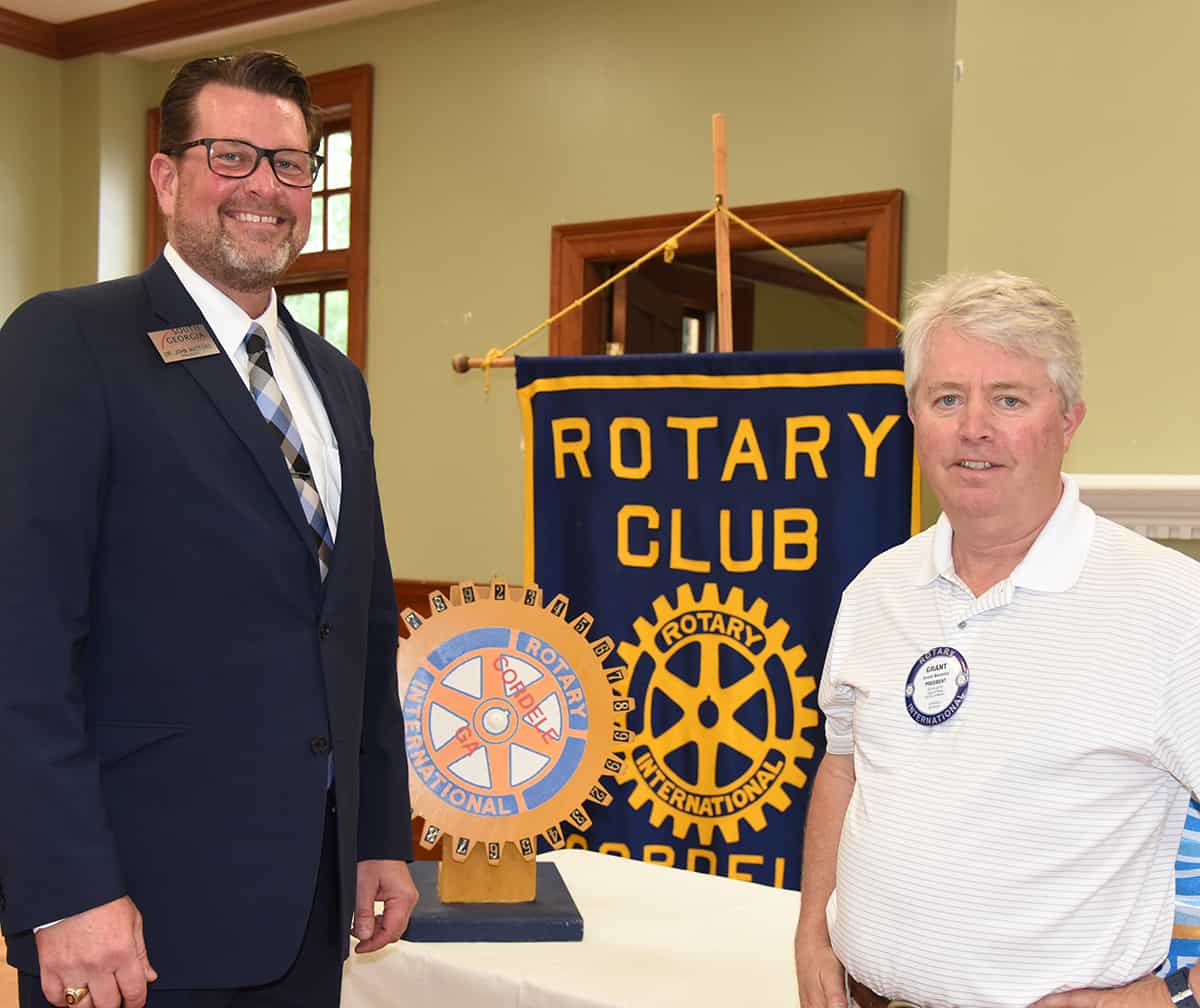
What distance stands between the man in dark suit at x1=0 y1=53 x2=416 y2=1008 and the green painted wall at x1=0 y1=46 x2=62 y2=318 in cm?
459

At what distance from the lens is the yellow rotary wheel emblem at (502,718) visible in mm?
1963

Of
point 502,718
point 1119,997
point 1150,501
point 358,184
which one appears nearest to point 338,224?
point 358,184

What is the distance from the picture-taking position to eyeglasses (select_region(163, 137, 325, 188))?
1.50 m

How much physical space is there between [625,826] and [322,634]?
162 centimetres

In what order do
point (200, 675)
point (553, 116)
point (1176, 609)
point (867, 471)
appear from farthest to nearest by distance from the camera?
1. point (553, 116)
2. point (867, 471)
3. point (200, 675)
4. point (1176, 609)

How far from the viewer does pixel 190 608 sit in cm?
135

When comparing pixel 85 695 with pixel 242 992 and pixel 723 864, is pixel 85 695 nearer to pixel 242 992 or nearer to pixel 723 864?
pixel 242 992

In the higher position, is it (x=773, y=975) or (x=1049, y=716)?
(x=1049, y=716)

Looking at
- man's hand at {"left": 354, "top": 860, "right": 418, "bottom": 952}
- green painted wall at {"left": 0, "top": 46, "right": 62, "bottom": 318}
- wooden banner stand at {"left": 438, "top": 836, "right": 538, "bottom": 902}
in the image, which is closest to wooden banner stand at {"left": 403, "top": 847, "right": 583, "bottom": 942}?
wooden banner stand at {"left": 438, "top": 836, "right": 538, "bottom": 902}

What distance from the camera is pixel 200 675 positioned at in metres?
1.36

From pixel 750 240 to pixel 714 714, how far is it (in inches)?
80.4

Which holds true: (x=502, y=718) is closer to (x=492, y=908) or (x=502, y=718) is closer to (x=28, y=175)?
(x=492, y=908)

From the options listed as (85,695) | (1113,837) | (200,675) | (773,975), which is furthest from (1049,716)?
(85,695)

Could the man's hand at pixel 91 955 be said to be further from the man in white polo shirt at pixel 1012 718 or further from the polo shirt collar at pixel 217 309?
the man in white polo shirt at pixel 1012 718
